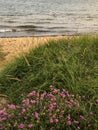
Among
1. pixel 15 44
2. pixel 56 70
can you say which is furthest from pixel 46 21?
pixel 56 70

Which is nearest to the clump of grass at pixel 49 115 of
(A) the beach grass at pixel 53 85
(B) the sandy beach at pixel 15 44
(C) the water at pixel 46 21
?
(A) the beach grass at pixel 53 85

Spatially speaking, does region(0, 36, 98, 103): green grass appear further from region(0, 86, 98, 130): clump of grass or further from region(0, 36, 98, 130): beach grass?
region(0, 86, 98, 130): clump of grass

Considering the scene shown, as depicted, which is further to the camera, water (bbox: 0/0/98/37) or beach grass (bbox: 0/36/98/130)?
water (bbox: 0/0/98/37)

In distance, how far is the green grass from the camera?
15.3ft

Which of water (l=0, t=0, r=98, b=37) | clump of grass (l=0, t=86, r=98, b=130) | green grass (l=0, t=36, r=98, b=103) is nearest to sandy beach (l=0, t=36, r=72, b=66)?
water (l=0, t=0, r=98, b=37)

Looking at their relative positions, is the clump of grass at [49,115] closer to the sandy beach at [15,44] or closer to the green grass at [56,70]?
the green grass at [56,70]

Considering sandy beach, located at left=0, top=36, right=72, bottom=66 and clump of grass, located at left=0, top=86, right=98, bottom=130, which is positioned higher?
clump of grass, located at left=0, top=86, right=98, bottom=130

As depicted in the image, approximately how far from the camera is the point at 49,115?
363cm

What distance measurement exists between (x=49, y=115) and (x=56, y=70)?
4.67ft

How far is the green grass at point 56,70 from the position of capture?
15.3 feet

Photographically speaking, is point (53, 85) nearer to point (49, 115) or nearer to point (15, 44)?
point (49, 115)

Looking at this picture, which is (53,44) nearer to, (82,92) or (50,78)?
(50,78)

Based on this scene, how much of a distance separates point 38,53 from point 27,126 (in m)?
2.18

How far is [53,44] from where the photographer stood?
5.88m
